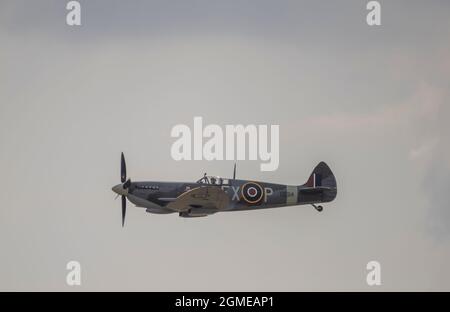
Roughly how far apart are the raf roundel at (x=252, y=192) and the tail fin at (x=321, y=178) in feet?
10.9

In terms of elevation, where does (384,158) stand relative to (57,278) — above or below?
above

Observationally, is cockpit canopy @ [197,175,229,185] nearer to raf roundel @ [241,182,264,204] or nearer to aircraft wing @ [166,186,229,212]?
aircraft wing @ [166,186,229,212]

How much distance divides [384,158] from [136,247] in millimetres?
13295

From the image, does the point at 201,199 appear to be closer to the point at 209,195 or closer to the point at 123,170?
the point at 209,195

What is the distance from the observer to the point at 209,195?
60.8 m

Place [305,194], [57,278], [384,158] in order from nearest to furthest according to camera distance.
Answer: [305,194] → [57,278] → [384,158]

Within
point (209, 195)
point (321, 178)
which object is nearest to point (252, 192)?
point (209, 195)

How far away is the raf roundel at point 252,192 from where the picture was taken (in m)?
62.6

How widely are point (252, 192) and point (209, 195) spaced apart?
8.29ft

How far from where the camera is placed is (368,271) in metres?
69.2
